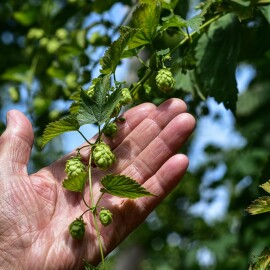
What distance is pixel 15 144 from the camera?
6.07 feet

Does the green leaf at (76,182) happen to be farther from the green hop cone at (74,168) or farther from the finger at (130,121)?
the finger at (130,121)

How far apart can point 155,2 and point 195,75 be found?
44 cm

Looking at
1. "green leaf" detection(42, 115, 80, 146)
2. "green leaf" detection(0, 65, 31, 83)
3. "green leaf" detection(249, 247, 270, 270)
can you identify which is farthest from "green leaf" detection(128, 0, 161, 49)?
"green leaf" detection(0, 65, 31, 83)

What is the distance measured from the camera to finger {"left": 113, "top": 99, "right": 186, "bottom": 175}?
1.68 m

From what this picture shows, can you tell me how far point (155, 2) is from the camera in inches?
60.7

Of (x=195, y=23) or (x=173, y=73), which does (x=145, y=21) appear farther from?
(x=173, y=73)

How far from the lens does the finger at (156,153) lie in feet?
5.44

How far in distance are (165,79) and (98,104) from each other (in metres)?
0.18

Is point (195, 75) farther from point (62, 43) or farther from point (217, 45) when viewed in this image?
point (62, 43)

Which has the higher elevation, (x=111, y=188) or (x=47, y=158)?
(x=111, y=188)

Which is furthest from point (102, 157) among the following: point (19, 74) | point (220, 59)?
point (19, 74)

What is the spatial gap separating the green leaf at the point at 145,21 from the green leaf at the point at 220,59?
33cm

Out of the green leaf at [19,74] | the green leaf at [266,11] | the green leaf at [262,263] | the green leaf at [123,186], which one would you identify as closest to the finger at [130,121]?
the green leaf at [123,186]

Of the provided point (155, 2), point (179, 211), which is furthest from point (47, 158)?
point (155, 2)
